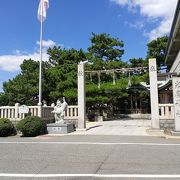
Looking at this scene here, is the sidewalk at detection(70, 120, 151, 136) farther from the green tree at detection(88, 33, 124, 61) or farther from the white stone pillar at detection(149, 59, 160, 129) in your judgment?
the green tree at detection(88, 33, 124, 61)

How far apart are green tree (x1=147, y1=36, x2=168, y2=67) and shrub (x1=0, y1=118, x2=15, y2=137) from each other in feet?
97.7

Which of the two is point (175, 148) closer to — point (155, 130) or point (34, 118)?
point (155, 130)

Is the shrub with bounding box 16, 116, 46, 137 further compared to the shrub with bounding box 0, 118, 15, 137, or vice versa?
the shrub with bounding box 0, 118, 15, 137

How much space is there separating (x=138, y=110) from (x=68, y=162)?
3177 centimetres

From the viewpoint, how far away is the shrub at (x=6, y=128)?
15.1 m

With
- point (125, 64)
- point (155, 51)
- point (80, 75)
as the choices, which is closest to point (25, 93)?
point (125, 64)

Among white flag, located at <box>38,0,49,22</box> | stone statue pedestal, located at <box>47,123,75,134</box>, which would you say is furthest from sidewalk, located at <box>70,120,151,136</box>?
white flag, located at <box>38,0,49,22</box>

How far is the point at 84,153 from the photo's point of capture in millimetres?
8992

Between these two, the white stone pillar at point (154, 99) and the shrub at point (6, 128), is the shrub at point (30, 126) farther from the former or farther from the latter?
the white stone pillar at point (154, 99)

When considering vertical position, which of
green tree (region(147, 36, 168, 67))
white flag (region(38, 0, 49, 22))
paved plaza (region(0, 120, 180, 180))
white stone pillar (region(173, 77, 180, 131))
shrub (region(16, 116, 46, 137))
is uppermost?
green tree (region(147, 36, 168, 67))

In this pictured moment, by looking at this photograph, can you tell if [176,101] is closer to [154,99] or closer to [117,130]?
[154,99]

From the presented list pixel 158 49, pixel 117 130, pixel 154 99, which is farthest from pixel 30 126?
pixel 158 49

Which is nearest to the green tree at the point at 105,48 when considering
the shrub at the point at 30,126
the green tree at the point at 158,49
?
the green tree at the point at 158,49

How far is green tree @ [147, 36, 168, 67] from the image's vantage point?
41.7 metres
